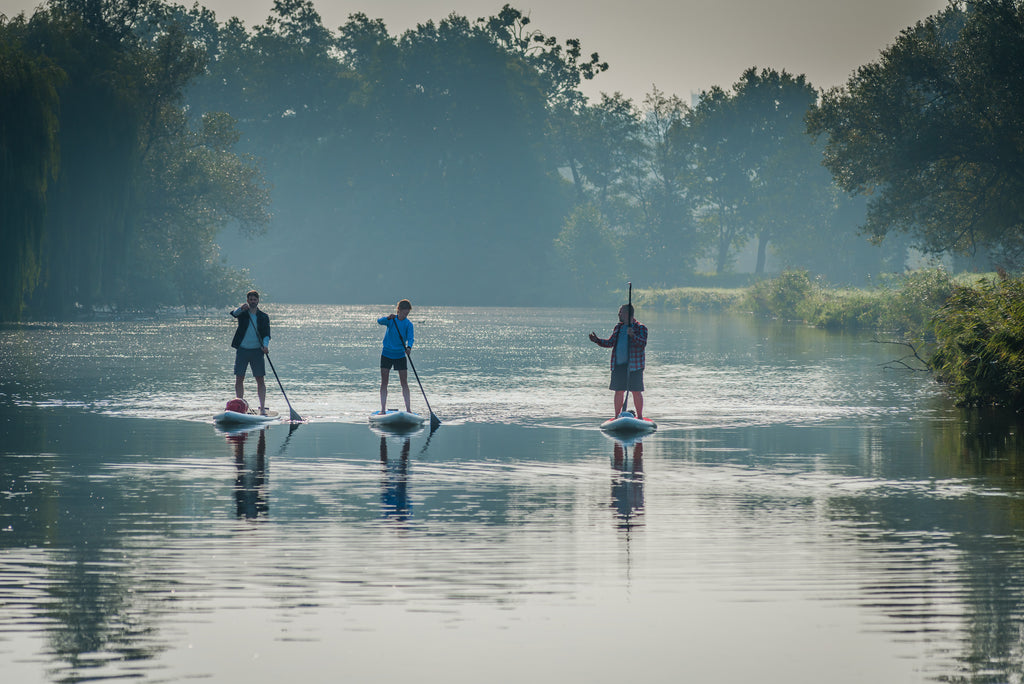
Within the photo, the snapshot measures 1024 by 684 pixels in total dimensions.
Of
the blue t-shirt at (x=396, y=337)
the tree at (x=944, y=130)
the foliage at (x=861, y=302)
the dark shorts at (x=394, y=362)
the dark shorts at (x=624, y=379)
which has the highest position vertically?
the tree at (x=944, y=130)

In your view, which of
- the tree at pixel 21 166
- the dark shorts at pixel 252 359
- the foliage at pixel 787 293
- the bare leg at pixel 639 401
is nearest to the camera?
the bare leg at pixel 639 401

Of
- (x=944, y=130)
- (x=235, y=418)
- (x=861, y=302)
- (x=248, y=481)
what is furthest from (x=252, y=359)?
(x=861, y=302)

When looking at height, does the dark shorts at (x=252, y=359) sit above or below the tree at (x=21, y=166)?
below

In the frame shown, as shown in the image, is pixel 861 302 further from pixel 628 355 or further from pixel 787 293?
pixel 628 355

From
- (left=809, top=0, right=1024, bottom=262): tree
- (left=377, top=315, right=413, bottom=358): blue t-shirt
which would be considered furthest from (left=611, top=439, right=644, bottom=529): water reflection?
(left=809, top=0, right=1024, bottom=262): tree

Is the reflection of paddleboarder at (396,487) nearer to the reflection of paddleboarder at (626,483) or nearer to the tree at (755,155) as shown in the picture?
the reflection of paddleboarder at (626,483)

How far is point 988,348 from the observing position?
882 inches

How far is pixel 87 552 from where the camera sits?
9.89 m

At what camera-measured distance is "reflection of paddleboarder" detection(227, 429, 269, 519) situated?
12.0 meters

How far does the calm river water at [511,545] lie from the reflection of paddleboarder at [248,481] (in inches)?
2.2

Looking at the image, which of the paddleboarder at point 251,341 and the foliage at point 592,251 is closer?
the paddleboarder at point 251,341

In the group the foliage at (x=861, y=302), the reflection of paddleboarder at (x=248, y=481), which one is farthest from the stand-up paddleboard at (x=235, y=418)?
the foliage at (x=861, y=302)

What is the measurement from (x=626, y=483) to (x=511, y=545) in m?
3.79

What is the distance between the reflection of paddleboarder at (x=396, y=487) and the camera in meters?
12.0
